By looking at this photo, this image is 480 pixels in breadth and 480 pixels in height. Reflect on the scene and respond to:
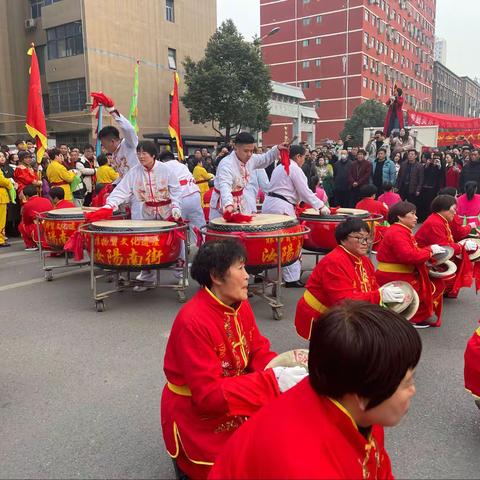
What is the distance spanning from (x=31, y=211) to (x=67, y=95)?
20.1m

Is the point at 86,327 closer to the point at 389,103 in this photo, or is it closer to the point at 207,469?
the point at 207,469

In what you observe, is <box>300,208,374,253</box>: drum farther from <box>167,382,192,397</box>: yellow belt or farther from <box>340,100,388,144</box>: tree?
<box>340,100,388,144</box>: tree

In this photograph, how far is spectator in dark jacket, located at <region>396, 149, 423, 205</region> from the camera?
1028cm

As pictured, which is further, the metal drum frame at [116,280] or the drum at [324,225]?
the drum at [324,225]

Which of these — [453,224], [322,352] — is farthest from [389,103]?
[322,352]

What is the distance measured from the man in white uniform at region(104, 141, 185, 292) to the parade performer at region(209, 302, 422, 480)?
404 cm

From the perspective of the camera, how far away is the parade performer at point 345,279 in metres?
2.97

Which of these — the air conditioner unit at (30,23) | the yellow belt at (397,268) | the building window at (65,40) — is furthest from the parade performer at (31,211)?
the air conditioner unit at (30,23)

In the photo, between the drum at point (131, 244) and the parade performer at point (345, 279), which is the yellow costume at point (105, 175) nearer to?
the drum at point (131, 244)

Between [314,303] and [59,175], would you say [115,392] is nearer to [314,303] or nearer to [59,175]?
[314,303]

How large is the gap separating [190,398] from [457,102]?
322ft

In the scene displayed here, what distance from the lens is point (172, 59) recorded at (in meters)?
28.6

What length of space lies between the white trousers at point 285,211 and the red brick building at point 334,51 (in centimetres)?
4164

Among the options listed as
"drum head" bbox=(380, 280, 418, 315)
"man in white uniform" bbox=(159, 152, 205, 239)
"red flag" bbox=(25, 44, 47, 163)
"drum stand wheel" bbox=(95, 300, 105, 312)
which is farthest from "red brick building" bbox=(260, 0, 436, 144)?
"drum head" bbox=(380, 280, 418, 315)
